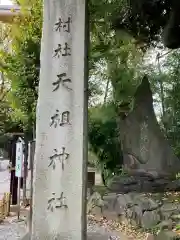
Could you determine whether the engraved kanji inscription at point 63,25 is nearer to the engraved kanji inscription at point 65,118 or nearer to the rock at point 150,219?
the engraved kanji inscription at point 65,118

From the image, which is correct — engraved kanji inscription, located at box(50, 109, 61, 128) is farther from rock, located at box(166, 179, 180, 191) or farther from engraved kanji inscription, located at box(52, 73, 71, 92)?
rock, located at box(166, 179, 180, 191)

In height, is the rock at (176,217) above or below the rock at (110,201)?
below

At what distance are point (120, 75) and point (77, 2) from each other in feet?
28.5

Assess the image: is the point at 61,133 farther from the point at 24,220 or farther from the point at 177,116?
the point at 177,116

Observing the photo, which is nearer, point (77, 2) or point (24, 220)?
point (77, 2)

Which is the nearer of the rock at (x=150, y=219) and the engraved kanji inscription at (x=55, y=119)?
the engraved kanji inscription at (x=55, y=119)

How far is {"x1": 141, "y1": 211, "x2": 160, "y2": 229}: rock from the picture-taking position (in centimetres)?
671

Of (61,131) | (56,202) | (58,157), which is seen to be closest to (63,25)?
(61,131)

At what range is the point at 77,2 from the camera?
159 inches

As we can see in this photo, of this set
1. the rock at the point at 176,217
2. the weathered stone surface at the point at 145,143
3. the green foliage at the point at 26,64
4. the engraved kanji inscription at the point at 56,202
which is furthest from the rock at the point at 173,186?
the engraved kanji inscription at the point at 56,202

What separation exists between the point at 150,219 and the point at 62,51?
13.8 ft

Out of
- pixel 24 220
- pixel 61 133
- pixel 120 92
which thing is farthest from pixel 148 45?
pixel 61 133

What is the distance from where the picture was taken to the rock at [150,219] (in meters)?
6.71

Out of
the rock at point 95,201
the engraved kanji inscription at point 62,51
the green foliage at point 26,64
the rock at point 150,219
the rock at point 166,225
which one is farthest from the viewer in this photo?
the green foliage at point 26,64
